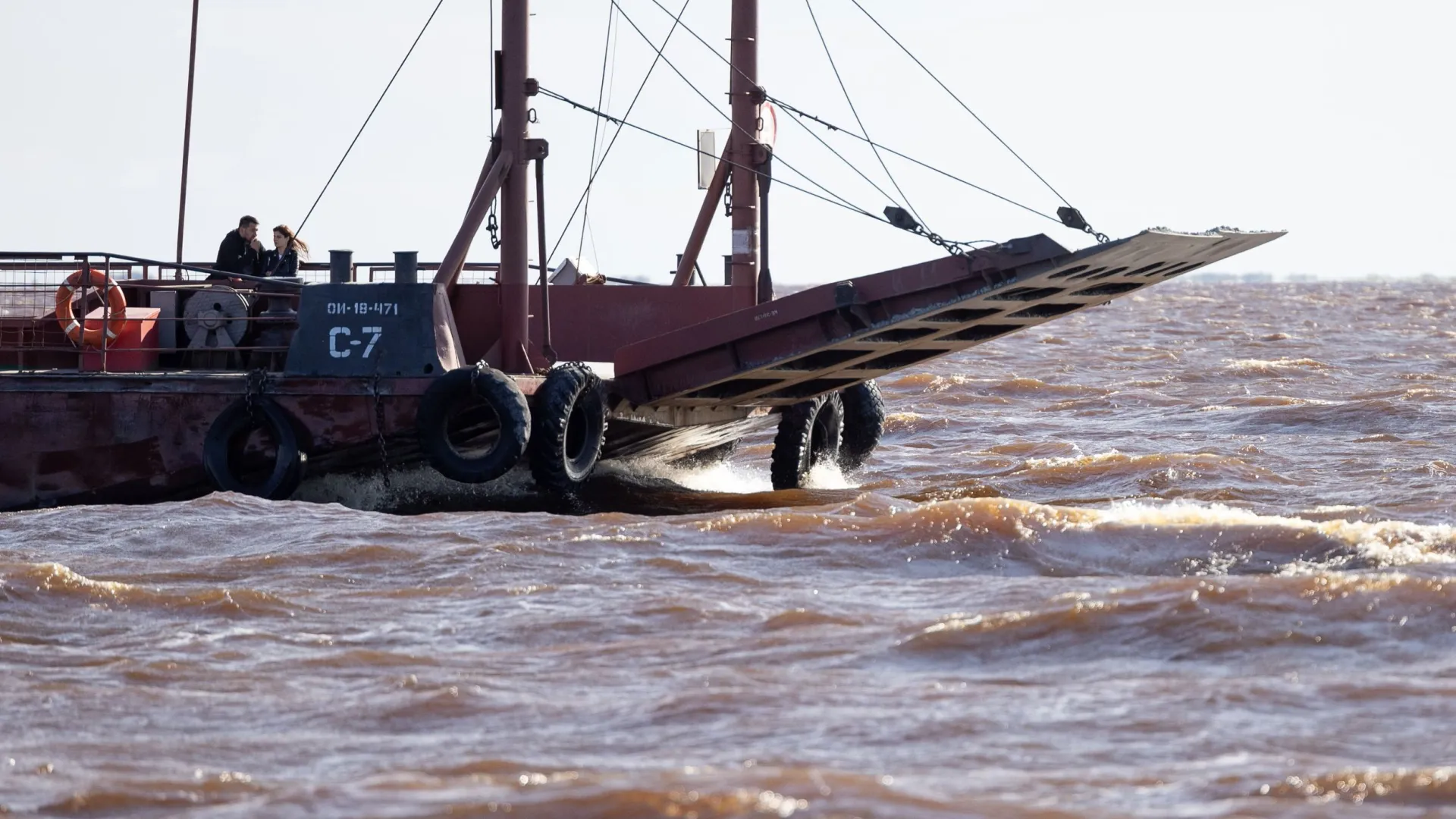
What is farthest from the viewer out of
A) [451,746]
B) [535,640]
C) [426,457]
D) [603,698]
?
[426,457]

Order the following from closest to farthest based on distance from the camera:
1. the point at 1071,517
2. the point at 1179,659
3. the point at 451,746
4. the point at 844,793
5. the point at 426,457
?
the point at 844,793, the point at 451,746, the point at 1179,659, the point at 1071,517, the point at 426,457

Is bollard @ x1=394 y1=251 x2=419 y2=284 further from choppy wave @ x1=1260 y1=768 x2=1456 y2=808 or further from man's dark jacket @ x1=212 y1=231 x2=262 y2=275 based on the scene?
choppy wave @ x1=1260 y1=768 x2=1456 y2=808

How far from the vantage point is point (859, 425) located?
1669 cm

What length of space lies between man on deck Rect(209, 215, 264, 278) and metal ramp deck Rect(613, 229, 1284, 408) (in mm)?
3686

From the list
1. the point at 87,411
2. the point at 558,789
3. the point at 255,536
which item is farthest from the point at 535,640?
the point at 87,411

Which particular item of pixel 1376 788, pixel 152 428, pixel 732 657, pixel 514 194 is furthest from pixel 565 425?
pixel 1376 788

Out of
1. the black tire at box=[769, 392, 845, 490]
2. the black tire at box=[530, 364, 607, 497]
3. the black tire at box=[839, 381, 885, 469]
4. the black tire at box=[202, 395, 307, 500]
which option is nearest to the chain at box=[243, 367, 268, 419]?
the black tire at box=[202, 395, 307, 500]

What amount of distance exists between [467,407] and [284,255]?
11.2 feet

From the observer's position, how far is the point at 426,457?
40.8 ft

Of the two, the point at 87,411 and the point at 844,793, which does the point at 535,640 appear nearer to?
the point at 844,793

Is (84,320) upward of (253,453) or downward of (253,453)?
upward

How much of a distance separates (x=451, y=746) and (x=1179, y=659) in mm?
2988

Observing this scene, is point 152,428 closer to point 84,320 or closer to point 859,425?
point 84,320

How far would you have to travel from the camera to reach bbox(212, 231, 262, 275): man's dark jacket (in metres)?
15.2
